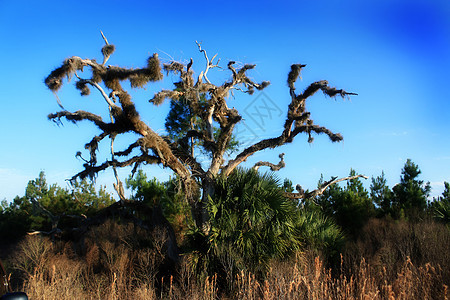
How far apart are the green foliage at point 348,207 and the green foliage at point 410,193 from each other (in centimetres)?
192

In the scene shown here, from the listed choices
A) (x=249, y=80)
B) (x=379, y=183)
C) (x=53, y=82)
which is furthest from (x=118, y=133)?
(x=379, y=183)

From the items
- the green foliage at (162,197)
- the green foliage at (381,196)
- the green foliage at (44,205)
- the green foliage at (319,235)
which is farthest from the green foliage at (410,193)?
the green foliage at (44,205)

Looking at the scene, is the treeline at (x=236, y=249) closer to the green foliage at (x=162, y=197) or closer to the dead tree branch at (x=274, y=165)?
the green foliage at (x=162, y=197)

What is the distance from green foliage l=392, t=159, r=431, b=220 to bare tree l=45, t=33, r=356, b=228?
32.5 ft

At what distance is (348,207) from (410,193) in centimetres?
491

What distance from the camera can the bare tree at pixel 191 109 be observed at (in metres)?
14.0

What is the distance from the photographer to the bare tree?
14.0 m

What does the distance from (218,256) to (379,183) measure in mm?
18356

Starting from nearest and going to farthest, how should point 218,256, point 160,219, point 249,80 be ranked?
point 218,256 < point 160,219 < point 249,80

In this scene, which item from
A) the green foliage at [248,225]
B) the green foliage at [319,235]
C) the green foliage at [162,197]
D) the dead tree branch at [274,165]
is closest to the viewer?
the green foliage at [248,225]

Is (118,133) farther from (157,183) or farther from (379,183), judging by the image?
(379,183)

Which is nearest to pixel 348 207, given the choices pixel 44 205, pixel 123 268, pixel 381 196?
pixel 381 196

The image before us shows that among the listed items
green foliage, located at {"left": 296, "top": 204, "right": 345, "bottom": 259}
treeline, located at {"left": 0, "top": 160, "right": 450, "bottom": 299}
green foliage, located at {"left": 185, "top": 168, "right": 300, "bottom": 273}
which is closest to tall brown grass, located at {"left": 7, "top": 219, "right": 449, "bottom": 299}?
treeline, located at {"left": 0, "top": 160, "right": 450, "bottom": 299}

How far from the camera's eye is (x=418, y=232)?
14.7 meters
